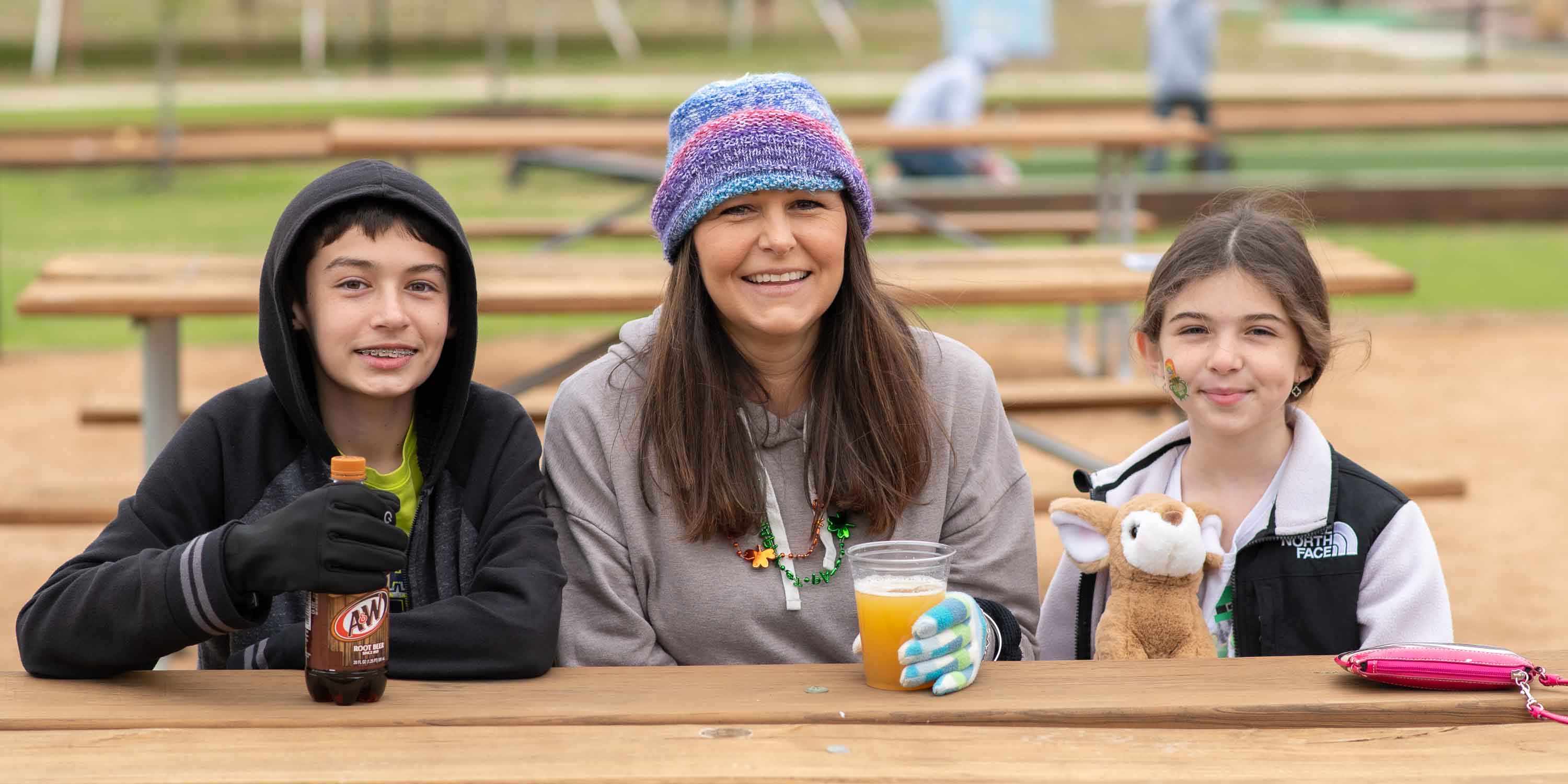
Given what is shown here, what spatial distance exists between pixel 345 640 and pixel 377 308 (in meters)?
0.57

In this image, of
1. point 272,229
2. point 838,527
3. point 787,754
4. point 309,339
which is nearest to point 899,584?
point 787,754

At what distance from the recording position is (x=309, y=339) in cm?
224

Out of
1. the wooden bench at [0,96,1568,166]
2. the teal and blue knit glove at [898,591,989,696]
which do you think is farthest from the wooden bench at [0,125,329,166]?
the teal and blue knit glove at [898,591,989,696]

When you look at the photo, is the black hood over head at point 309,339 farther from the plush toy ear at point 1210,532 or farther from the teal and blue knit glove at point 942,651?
the plush toy ear at point 1210,532

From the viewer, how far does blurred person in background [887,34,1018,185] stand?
9883mm

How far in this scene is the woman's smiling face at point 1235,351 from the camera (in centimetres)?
234

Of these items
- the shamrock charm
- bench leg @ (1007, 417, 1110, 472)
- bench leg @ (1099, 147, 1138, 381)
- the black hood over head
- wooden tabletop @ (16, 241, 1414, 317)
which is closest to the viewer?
the black hood over head

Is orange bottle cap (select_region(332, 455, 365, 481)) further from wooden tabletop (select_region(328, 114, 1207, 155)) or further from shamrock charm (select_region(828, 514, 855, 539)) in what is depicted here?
wooden tabletop (select_region(328, 114, 1207, 155))

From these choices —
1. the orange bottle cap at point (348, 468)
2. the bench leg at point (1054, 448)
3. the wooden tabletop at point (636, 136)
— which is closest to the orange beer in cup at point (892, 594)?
the orange bottle cap at point (348, 468)

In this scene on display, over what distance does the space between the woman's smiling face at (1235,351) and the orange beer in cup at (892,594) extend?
2.14 feet

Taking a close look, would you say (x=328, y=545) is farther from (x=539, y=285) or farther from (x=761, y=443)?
(x=539, y=285)

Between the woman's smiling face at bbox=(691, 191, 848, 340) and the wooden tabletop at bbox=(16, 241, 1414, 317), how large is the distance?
116 cm

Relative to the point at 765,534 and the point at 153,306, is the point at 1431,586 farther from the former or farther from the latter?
the point at 153,306

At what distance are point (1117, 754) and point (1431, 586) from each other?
858 mm
